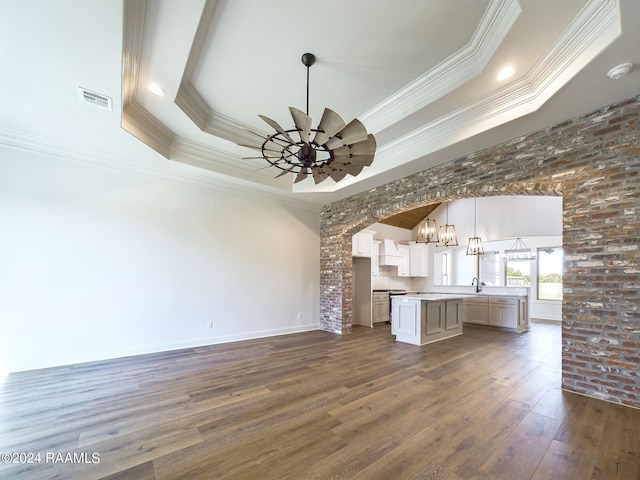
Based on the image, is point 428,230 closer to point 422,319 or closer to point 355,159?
point 422,319

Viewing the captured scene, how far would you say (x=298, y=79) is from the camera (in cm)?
326

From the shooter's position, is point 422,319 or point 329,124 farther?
point 422,319

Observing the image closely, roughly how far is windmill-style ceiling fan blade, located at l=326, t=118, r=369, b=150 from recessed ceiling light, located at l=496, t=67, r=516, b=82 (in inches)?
66.1

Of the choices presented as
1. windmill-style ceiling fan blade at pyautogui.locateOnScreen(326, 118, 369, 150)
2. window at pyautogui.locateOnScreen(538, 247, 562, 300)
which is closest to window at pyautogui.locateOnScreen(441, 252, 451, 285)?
window at pyautogui.locateOnScreen(538, 247, 562, 300)

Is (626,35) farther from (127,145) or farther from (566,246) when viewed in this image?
(127,145)

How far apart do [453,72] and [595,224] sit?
2.29 meters

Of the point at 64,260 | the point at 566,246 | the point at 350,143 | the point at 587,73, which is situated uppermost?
the point at 587,73

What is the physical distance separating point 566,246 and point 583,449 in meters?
2.08

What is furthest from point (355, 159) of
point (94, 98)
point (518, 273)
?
point (518, 273)

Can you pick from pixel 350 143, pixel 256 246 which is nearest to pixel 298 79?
pixel 350 143

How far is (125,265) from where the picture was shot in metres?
4.53

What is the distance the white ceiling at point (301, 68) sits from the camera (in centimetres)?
222

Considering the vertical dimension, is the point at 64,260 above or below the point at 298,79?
below

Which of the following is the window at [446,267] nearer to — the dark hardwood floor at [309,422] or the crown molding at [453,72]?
the dark hardwood floor at [309,422]
